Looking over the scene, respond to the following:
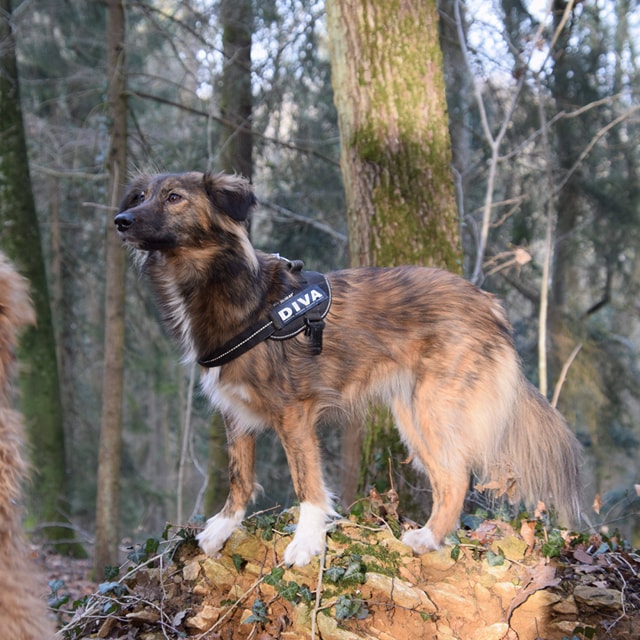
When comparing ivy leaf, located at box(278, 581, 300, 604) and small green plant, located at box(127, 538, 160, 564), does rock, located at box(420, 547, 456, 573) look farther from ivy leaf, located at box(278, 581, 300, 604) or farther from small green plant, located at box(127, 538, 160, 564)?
small green plant, located at box(127, 538, 160, 564)

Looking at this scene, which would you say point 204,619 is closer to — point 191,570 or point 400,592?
point 191,570

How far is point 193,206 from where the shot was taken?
421 centimetres

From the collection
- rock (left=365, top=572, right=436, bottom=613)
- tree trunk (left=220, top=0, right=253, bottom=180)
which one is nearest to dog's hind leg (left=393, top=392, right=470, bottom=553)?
rock (left=365, top=572, right=436, bottom=613)

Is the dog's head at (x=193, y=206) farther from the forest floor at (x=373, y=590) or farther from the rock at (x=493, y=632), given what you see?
the rock at (x=493, y=632)

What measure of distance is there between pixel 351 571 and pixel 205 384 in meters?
1.44

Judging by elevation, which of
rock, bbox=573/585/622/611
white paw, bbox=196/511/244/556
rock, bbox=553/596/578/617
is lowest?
rock, bbox=553/596/578/617

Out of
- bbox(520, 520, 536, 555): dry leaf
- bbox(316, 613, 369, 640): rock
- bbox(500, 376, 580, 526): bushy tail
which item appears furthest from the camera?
bbox(500, 376, 580, 526): bushy tail

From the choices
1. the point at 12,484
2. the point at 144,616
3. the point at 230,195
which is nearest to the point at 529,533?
the point at 144,616

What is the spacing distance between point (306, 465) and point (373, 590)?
0.86 meters

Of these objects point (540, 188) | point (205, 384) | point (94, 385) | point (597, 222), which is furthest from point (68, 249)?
point (205, 384)

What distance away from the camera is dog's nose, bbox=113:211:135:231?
3.86 metres

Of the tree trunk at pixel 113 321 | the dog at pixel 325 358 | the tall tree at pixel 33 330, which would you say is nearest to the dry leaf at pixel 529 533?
the dog at pixel 325 358

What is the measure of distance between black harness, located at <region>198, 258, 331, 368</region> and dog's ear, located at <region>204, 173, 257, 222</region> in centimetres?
54

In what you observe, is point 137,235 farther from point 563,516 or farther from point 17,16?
point 17,16
